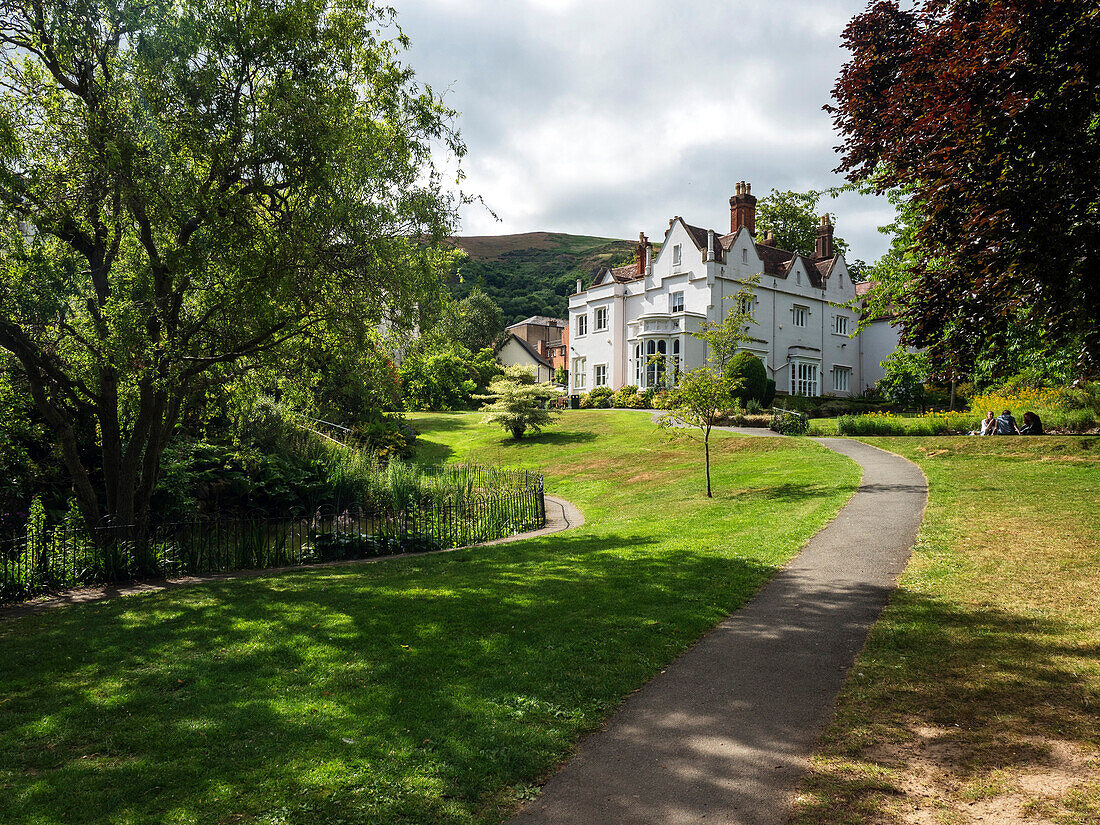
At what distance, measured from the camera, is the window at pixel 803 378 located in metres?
50.3

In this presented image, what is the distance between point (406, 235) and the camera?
453 inches

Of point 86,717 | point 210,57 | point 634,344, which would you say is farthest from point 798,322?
point 86,717

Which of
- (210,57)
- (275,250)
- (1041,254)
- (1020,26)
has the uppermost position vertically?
(210,57)

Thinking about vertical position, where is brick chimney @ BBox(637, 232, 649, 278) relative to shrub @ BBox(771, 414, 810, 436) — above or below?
above

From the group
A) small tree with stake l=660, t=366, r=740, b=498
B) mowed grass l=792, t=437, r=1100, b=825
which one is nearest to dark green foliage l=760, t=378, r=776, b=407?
small tree with stake l=660, t=366, r=740, b=498

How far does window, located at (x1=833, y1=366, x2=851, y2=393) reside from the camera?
54188 millimetres

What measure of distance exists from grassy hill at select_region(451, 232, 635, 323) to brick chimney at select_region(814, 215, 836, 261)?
54.9 meters

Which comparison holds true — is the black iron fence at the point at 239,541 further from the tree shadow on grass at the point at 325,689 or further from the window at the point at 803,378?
the window at the point at 803,378

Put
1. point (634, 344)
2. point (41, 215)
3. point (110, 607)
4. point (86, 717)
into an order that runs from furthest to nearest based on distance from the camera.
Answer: point (634, 344)
point (41, 215)
point (110, 607)
point (86, 717)

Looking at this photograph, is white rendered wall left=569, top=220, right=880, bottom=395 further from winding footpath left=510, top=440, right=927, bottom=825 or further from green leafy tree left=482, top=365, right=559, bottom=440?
winding footpath left=510, top=440, right=927, bottom=825

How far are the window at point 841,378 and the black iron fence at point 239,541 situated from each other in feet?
144

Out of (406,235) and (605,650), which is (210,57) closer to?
(406,235)

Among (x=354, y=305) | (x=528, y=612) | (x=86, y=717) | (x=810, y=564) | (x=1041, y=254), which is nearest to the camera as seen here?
(x=86, y=717)

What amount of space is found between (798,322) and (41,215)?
49.8 m
